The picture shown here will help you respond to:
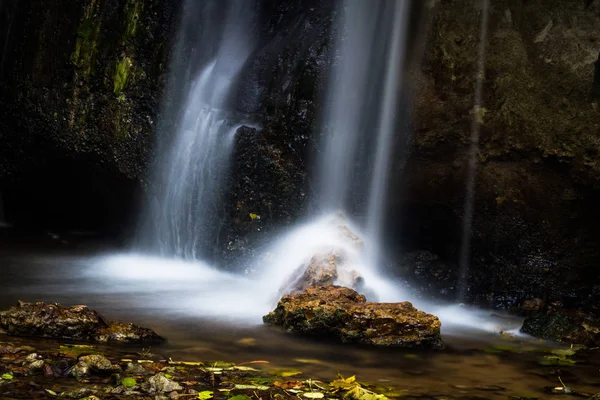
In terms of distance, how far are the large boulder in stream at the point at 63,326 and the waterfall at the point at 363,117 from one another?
156 inches

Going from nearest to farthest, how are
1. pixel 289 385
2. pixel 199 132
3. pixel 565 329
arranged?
pixel 289 385 → pixel 565 329 → pixel 199 132

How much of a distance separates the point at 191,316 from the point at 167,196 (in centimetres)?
405

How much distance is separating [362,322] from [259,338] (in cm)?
82

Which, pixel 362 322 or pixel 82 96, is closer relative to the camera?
pixel 362 322

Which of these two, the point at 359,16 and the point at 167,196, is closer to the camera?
the point at 359,16

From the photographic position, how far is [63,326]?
15.0ft

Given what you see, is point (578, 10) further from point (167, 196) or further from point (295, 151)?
point (167, 196)

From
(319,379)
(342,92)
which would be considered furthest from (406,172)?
(319,379)

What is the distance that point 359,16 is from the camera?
27.6 feet

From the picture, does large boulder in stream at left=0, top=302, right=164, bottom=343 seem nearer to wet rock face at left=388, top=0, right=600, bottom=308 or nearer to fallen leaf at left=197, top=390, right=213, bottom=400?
fallen leaf at left=197, top=390, right=213, bottom=400

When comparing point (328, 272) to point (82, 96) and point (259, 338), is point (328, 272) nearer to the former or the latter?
point (259, 338)

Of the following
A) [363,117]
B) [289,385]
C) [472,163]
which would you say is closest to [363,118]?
[363,117]

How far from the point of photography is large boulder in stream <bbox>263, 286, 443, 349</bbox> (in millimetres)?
5133

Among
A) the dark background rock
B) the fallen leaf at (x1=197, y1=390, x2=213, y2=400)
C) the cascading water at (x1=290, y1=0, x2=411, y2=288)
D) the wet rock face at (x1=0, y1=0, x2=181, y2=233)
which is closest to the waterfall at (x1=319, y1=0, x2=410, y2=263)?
the cascading water at (x1=290, y1=0, x2=411, y2=288)
